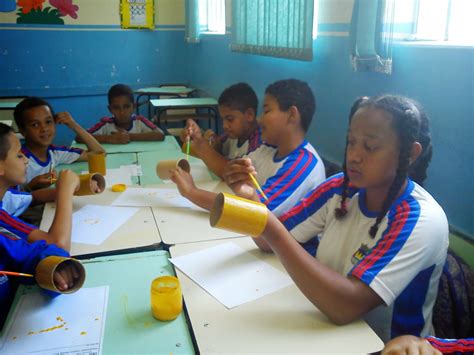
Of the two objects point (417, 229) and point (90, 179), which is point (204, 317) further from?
point (90, 179)

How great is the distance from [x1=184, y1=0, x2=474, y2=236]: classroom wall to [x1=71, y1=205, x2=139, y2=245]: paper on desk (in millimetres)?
1186

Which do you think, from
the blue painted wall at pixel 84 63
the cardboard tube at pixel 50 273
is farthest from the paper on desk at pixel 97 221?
the blue painted wall at pixel 84 63

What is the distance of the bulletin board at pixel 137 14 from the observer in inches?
207

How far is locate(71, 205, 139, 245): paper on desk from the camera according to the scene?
1.48 m

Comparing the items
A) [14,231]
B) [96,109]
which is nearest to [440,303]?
[14,231]

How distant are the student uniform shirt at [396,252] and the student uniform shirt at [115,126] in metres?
2.19

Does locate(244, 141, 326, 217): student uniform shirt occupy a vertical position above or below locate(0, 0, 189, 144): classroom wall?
below

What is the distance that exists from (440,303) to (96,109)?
199 inches

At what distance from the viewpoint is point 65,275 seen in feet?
3.59

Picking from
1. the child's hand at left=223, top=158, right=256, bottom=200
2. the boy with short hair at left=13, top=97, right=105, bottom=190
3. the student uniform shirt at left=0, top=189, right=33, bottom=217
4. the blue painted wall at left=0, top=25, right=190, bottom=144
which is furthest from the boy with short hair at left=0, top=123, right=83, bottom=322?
the blue painted wall at left=0, top=25, right=190, bottom=144

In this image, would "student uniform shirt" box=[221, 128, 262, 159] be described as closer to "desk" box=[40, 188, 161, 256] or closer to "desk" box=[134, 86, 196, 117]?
"desk" box=[40, 188, 161, 256]

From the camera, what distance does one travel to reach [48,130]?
92.2 inches

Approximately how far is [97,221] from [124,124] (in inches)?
69.7

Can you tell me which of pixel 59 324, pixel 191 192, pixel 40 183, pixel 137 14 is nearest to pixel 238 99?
pixel 191 192
